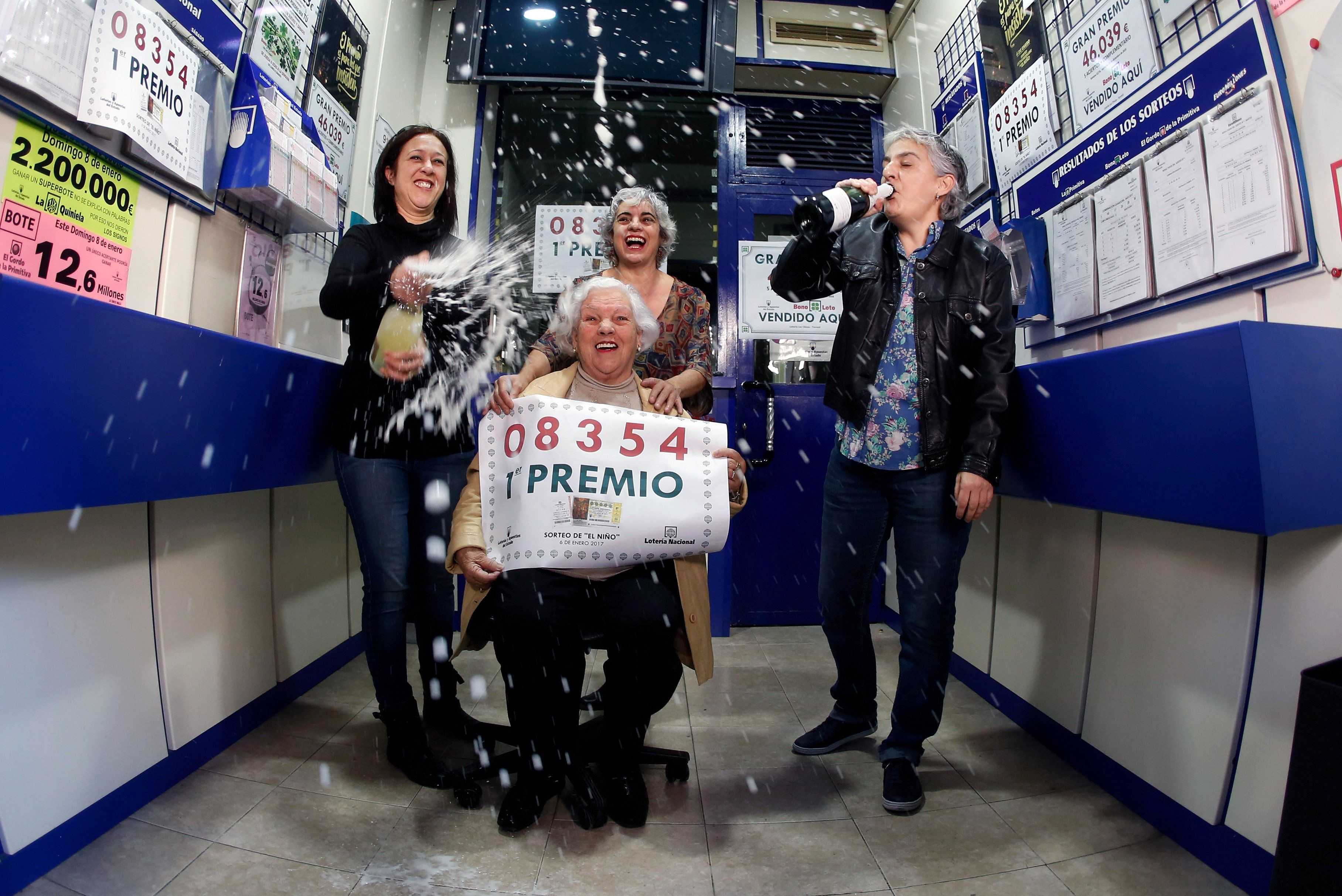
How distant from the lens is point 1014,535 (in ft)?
7.41

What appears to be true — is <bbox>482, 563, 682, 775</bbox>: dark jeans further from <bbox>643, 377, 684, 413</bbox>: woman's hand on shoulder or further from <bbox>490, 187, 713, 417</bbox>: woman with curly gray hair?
<bbox>490, 187, 713, 417</bbox>: woman with curly gray hair

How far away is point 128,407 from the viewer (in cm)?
125

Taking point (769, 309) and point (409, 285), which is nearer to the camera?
point (409, 285)

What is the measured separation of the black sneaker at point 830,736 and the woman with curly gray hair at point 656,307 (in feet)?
3.21

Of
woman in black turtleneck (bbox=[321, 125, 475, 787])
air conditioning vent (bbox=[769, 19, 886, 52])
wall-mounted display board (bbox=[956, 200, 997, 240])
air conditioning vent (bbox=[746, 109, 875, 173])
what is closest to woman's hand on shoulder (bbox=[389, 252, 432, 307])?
woman in black turtleneck (bbox=[321, 125, 475, 787])

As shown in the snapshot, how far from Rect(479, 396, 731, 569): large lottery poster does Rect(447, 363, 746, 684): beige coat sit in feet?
0.10

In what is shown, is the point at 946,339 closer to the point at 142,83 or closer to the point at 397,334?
the point at 397,334

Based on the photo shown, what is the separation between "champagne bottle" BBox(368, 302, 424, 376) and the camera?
173cm

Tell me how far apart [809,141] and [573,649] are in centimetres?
295

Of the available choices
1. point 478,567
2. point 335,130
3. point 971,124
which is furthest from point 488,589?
point 971,124

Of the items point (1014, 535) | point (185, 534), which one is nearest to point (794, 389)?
point (1014, 535)

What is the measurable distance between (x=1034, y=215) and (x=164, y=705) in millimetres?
2865

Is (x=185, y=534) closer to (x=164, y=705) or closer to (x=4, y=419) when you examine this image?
(x=164, y=705)

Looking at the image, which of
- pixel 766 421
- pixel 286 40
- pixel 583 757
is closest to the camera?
pixel 583 757
